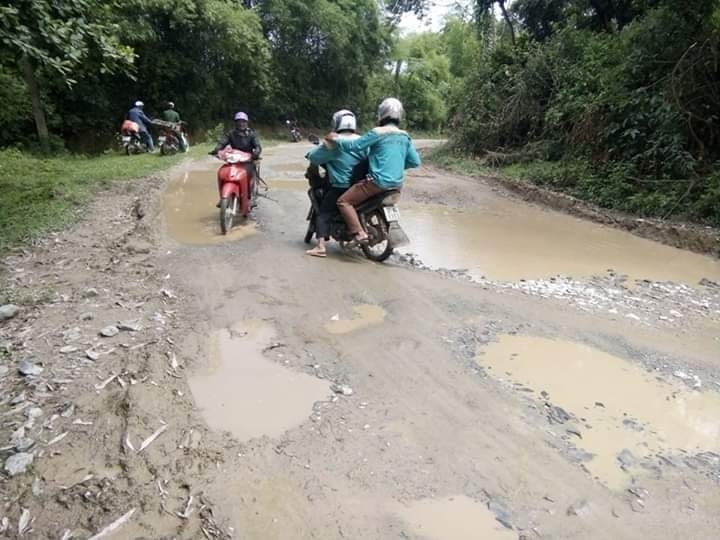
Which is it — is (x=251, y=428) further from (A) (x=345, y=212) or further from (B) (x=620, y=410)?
(A) (x=345, y=212)

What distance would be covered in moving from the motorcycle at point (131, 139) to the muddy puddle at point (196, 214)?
16.1 feet

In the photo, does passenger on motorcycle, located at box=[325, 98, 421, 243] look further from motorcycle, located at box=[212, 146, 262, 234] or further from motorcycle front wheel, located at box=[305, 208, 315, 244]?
motorcycle, located at box=[212, 146, 262, 234]

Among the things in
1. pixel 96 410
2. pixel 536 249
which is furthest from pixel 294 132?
pixel 96 410

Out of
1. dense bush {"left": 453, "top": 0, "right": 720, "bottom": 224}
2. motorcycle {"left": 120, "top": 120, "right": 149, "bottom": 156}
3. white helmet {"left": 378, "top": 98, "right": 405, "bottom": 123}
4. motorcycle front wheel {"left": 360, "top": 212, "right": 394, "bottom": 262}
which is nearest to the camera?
white helmet {"left": 378, "top": 98, "right": 405, "bottom": 123}

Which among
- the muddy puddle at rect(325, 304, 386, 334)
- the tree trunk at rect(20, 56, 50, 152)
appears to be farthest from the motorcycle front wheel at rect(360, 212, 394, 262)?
the tree trunk at rect(20, 56, 50, 152)

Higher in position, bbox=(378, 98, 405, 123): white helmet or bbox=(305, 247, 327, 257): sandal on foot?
bbox=(378, 98, 405, 123): white helmet

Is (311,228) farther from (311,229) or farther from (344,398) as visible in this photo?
(344,398)

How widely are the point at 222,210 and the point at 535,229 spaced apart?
15.5ft

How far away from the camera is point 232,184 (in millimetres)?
6508

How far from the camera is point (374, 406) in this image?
121 inches

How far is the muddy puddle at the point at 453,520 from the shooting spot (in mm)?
2207

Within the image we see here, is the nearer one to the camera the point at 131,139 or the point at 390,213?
the point at 390,213

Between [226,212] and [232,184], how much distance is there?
1.14 feet

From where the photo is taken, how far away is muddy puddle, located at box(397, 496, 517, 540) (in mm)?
2207
